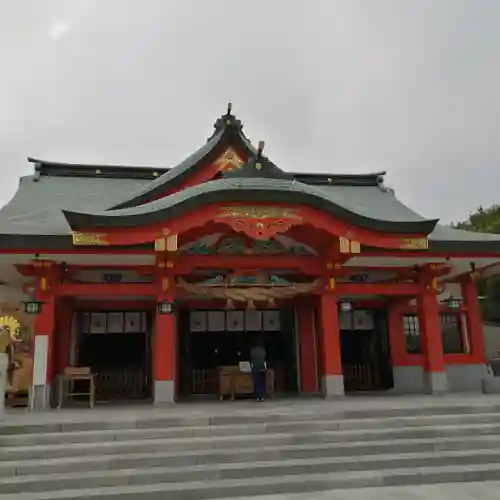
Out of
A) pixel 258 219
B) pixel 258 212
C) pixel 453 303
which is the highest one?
pixel 258 212

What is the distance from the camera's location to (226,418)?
8.05 m

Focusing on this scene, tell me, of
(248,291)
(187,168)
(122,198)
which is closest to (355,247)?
(248,291)

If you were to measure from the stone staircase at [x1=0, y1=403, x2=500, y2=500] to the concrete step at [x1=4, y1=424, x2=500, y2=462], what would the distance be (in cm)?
1

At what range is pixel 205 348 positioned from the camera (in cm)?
1439

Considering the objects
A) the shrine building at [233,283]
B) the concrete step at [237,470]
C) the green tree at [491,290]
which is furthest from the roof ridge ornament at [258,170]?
the green tree at [491,290]

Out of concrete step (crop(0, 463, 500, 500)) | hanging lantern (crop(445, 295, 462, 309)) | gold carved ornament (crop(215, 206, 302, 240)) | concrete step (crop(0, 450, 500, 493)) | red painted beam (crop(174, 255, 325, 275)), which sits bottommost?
concrete step (crop(0, 463, 500, 500))

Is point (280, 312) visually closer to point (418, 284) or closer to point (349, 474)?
point (418, 284)

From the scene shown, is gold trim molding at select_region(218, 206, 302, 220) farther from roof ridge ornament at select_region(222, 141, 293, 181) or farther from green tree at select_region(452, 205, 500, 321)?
green tree at select_region(452, 205, 500, 321)

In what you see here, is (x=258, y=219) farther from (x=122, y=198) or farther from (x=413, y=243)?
(x=122, y=198)

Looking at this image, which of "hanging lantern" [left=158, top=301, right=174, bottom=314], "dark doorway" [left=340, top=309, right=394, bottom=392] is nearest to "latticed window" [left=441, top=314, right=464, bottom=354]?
"dark doorway" [left=340, top=309, right=394, bottom=392]

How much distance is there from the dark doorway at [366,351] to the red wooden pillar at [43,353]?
7931 millimetres

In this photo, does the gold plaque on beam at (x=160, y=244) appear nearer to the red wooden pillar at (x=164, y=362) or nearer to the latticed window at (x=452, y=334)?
the red wooden pillar at (x=164, y=362)

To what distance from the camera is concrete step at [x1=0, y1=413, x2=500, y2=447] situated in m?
7.38

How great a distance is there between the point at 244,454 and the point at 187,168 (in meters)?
8.29
